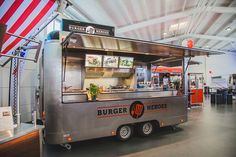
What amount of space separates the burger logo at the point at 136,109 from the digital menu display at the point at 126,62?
69.5 inches

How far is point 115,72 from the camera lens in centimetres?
654

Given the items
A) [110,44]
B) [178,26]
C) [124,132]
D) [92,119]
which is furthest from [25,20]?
[178,26]

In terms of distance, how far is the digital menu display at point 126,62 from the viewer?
20.1 ft

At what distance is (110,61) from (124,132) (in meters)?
2.30

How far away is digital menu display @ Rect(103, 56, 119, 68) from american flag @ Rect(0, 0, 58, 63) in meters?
2.64

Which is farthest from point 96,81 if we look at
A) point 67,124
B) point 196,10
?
point 196,10

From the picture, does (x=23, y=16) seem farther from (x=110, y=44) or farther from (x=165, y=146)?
(x=165, y=146)

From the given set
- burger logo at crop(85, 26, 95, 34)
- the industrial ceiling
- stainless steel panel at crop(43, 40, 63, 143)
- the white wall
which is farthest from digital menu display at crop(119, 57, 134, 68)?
the white wall

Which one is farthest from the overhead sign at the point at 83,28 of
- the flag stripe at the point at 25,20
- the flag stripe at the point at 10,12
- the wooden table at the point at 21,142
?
the wooden table at the point at 21,142

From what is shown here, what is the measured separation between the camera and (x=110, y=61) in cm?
594

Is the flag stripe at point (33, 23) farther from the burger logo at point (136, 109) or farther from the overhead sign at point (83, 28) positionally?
the burger logo at point (136, 109)

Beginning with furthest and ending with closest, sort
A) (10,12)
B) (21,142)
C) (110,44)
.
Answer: (110,44), (10,12), (21,142)

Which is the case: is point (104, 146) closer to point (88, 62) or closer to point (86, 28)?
point (88, 62)

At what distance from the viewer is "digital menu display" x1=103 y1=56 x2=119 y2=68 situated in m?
5.84
